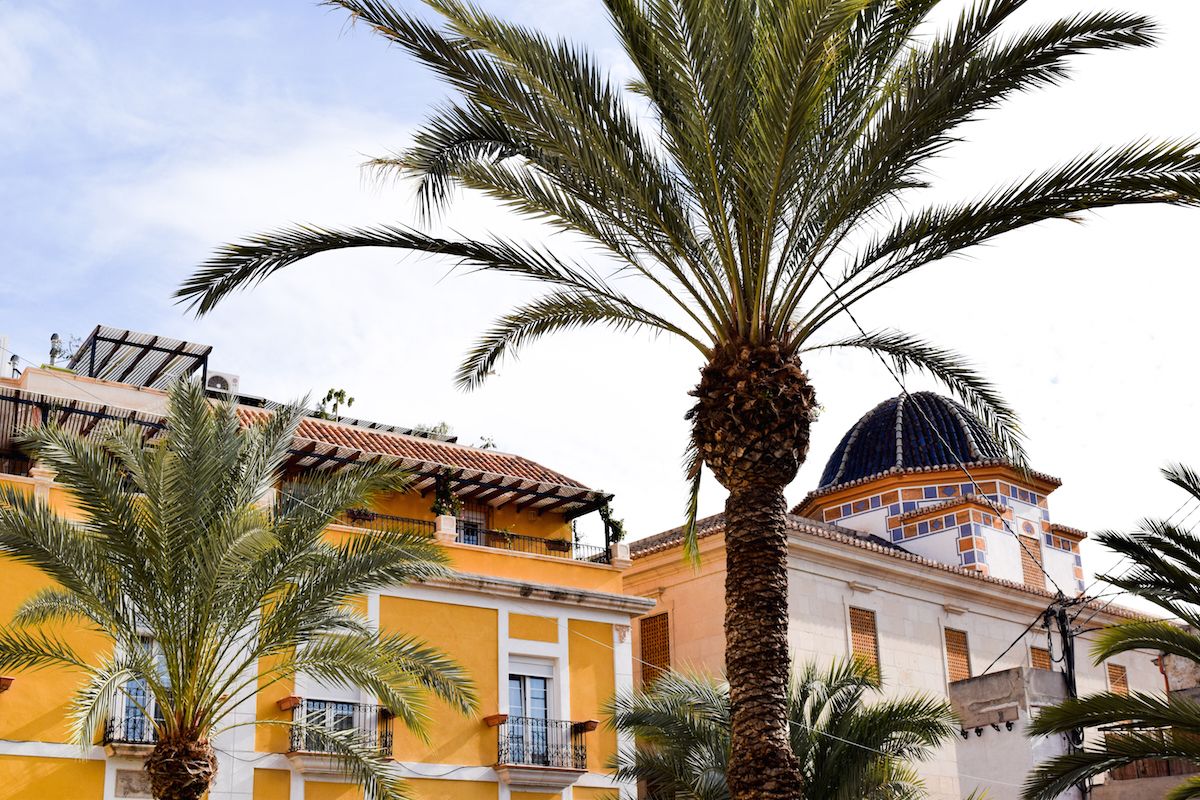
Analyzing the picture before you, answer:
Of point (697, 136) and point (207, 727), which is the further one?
point (207, 727)

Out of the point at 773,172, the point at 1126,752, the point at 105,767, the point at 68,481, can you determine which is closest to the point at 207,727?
the point at 68,481

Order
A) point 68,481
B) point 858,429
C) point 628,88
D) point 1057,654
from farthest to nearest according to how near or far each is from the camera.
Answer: point 858,429
point 1057,654
point 68,481
point 628,88

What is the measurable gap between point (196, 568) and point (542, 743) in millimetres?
9514

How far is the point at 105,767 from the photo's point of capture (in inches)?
769

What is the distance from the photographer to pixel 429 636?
22844 mm

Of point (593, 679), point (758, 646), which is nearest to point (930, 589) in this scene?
point (593, 679)

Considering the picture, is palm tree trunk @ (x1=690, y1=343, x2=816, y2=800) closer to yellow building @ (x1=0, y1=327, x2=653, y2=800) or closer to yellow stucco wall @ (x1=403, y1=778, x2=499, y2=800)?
yellow building @ (x1=0, y1=327, x2=653, y2=800)

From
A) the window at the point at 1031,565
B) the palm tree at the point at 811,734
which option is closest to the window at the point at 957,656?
the window at the point at 1031,565

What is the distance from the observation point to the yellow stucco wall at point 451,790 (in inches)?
861

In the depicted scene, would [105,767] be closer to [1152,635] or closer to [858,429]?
[1152,635]

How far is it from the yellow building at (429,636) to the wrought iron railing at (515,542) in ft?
0.14

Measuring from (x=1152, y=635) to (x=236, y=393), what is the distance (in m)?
18.0

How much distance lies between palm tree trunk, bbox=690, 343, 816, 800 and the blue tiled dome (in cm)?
2187

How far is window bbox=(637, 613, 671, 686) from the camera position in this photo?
91.6ft
